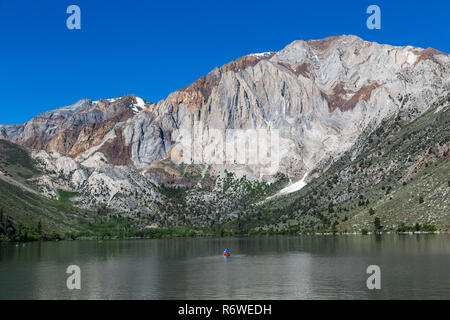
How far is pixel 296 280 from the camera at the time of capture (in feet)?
297

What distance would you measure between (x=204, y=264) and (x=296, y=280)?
4418cm

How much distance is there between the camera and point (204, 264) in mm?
130375

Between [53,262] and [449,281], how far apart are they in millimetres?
102646

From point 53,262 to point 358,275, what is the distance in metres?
86.5

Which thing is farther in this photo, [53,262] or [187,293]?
[53,262]

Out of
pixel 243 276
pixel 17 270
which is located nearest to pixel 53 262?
pixel 17 270
